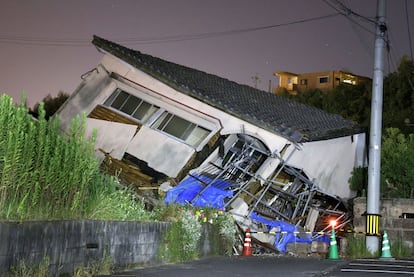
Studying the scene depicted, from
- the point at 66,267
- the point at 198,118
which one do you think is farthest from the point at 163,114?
the point at 66,267

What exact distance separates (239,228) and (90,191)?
9172mm

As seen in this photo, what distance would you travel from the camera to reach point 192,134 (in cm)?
2022

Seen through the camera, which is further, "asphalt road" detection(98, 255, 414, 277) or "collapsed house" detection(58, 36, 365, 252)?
"collapsed house" detection(58, 36, 365, 252)

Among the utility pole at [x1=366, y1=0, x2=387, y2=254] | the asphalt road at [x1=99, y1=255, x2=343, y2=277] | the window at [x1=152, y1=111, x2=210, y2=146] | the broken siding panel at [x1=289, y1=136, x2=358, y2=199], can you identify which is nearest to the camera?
the asphalt road at [x1=99, y1=255, x2=343, y2=277]

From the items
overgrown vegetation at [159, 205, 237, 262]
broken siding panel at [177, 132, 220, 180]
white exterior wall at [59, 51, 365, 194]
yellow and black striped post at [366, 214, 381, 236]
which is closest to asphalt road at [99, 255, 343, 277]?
overgrown vegetation at [159, 205, 237, 262]

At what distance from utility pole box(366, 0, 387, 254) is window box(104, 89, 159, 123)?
8211mm

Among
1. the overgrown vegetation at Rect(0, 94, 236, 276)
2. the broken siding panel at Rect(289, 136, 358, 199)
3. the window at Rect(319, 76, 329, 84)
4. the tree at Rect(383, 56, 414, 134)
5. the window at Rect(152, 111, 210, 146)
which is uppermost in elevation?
the window at Rect(319, 76, 329, 84)

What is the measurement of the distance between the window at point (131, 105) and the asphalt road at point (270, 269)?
8.67m

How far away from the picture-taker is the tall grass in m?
7.85

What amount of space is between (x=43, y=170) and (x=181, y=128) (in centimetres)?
1205

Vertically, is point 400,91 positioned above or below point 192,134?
above

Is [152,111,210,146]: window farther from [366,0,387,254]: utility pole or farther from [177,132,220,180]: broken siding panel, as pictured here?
[366,0,387,254]: utility pole

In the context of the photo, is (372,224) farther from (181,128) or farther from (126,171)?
(126,171)

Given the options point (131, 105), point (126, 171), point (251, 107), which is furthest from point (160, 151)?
point (251, 107)
